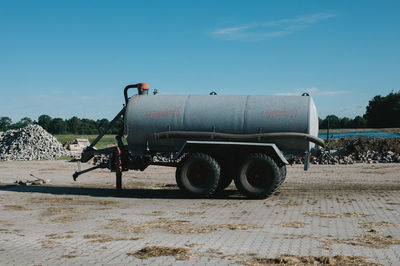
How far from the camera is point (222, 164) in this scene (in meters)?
14.1

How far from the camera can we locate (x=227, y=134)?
1382 cm

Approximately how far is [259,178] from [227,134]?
155cm

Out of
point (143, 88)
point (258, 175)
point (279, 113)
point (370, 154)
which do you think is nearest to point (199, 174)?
point (258, 175)

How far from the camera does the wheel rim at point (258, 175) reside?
13.5 metres

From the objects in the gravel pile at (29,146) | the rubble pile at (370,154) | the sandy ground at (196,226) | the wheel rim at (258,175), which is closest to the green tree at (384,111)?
the rubble pile at (370,154)

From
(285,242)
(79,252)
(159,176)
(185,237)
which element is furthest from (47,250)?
(159,176)

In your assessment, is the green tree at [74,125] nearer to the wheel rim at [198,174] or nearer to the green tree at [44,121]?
the green tree at [44,121]

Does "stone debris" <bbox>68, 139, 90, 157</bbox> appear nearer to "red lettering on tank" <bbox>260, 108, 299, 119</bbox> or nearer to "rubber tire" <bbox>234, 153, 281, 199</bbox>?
"rubber tire" <bbox>234, 153, 281, 199</bbox>

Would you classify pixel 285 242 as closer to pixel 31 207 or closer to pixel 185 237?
pixel 185 237

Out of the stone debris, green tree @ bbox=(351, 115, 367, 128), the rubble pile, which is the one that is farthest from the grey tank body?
green tree @ bbox=(351, 115, 367, 128)

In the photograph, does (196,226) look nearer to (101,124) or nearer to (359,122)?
(101,124)

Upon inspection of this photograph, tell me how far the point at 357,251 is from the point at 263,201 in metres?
6.05

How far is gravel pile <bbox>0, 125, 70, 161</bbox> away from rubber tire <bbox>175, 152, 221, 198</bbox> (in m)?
24.4

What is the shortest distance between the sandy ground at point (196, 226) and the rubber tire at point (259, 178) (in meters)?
0.34
